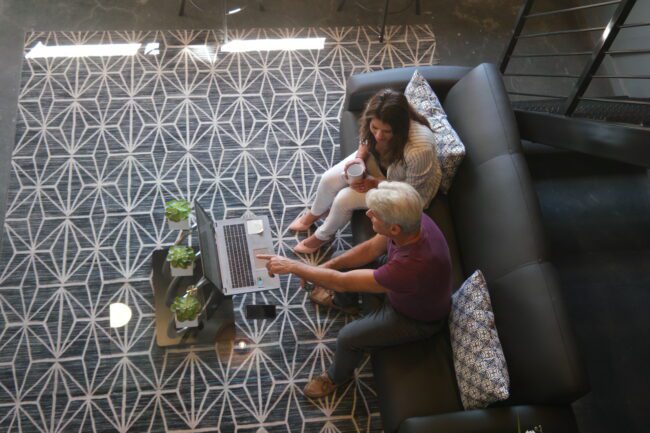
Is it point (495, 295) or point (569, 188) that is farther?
point (569, 188)

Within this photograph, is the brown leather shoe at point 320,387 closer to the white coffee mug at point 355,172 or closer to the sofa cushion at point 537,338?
the sofa cushion at point 537,338

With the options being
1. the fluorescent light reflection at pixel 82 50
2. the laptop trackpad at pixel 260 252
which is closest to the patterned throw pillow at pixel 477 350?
the laptop trackpad at pixel 260 252

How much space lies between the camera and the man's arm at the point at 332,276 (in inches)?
100

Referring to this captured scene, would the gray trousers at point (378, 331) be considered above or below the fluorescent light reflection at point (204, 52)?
below

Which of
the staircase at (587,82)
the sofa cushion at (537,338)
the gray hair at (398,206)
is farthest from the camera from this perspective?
the staircase at (587,82)

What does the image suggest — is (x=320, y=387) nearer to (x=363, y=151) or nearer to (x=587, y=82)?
(x=363, y=151)

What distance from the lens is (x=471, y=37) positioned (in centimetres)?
434

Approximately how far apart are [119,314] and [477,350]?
1.93 m

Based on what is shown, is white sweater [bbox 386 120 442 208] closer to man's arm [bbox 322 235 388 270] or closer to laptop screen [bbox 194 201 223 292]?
man's arm [bbox 322 235 388 270]

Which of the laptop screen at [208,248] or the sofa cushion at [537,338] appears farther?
the laptop screen at [208,248]

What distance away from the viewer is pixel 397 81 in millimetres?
3361

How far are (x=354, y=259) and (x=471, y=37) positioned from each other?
229cm

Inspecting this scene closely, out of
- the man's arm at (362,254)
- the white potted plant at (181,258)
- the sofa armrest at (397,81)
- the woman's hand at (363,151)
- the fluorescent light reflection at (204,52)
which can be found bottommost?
the man's arm at (362,254)

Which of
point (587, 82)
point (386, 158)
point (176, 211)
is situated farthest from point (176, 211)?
point (587, 82)
